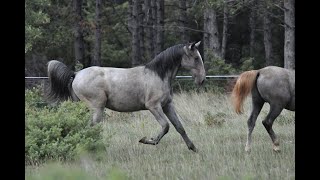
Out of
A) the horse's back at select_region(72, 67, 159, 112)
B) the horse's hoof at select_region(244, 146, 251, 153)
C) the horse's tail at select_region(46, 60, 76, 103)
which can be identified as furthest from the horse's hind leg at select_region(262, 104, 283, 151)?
the horse's tail at select_region(46, 60, 76, 103)

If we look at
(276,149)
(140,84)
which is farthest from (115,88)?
(276,149)

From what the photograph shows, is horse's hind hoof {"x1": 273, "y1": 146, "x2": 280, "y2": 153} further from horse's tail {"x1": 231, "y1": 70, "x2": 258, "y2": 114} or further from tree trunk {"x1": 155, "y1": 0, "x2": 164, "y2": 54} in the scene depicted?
tree trunk {"x1": 155, "y1": 0, "x2": 164, "y2": 54}

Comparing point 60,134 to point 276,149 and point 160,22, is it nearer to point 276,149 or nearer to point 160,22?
point 276,149

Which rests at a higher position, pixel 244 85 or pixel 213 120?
pixel 244 85

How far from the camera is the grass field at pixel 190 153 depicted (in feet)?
18.9

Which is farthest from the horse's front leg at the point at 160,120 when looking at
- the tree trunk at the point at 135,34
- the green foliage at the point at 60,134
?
the tree trunk at the point at 135,34

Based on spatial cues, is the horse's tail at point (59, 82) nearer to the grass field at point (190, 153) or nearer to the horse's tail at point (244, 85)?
the grass field at point (190, 153)

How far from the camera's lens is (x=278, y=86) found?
888 centimetres

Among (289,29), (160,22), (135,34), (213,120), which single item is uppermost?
(160,22)

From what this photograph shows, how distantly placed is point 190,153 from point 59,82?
9.21 feet

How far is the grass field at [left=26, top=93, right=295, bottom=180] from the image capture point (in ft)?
18.9

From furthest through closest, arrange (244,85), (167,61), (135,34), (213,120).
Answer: (135,34) < (213,120) < (167,61) < (244,85)

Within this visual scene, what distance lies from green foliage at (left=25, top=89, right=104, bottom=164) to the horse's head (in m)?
1.93
